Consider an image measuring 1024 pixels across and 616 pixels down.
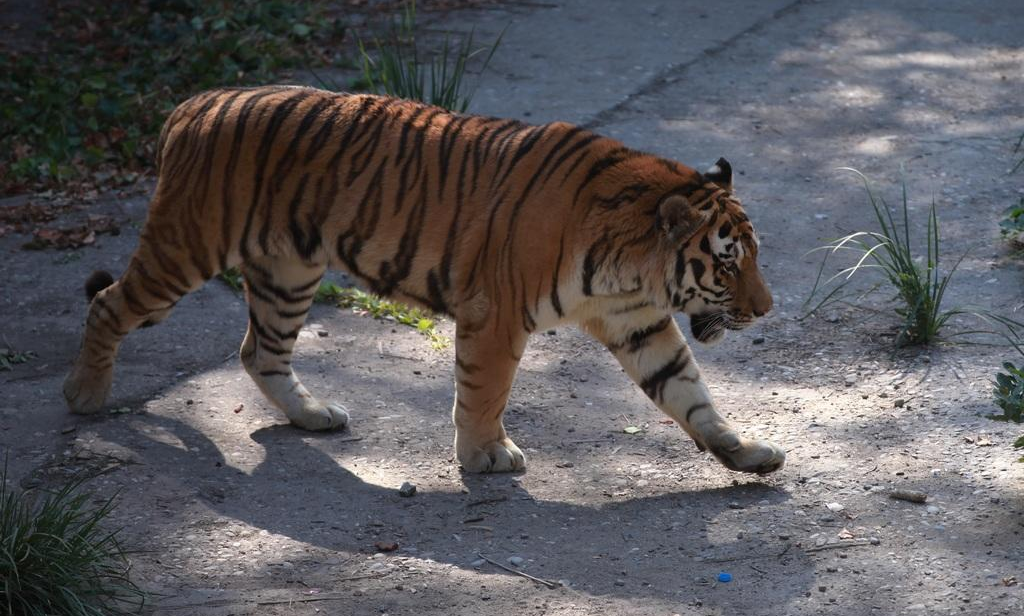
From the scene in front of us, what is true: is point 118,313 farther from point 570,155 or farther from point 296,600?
point 570,155

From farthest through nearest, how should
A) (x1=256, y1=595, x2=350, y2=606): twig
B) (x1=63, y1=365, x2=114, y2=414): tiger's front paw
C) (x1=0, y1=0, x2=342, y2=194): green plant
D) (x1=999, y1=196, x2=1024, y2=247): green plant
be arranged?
(x1=0, y1=0, x2=342, y2=194): green plant → (x1=999, y1=196, x2=1024, y2=247): green plant → (x1=63, y1=365, x2=114, y2=414): tiger's front paw → (x1=256, y1=595, x2=350, y2=606): twig

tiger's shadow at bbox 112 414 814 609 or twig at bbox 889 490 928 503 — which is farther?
twig at bbox 889 490 928 503

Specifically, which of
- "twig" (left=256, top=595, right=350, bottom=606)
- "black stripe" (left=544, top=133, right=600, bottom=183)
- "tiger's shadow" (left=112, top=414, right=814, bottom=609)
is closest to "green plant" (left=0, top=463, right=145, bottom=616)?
"twig" (left=256, top=595, right=350, bottom=606)

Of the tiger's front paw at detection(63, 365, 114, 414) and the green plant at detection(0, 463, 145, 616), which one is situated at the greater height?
the green plant at detection(0, 463, 145, 616)

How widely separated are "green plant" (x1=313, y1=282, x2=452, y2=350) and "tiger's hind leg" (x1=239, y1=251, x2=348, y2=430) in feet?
2.48

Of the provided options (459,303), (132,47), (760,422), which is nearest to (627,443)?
(760,422)

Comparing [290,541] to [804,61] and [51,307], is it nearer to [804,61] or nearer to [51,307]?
[51,307]

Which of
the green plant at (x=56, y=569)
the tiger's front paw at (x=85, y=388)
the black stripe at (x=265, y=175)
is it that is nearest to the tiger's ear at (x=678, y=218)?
the black stripe at (x=265, y=175)

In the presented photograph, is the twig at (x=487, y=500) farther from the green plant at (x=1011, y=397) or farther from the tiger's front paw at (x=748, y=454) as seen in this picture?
the green plant at (x=1011, y=397)

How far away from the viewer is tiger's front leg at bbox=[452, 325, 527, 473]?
14.8 feet

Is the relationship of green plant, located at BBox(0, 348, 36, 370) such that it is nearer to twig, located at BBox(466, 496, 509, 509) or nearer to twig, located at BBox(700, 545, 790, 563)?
twig, located at BBox(466, 496, 509, 509)

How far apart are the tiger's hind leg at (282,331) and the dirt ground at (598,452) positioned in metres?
0.10

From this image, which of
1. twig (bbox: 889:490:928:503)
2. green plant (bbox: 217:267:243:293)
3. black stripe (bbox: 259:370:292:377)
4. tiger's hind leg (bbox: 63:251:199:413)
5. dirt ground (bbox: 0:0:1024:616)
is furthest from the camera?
green plant (bbox: 217:267:243:293)

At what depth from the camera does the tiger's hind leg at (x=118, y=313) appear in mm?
4879
